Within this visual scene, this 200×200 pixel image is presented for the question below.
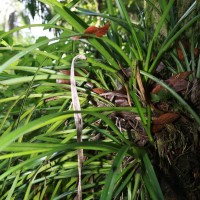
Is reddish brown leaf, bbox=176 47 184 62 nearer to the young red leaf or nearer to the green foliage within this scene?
the green foliage

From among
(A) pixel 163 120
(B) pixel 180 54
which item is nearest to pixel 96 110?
(A) pixel 163 120

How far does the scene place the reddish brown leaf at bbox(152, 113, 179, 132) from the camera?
489 millimetres

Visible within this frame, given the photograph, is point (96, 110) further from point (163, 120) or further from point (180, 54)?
point (180, 54)

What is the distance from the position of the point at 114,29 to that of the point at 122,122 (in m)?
0.23

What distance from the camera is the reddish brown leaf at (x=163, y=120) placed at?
0.49m

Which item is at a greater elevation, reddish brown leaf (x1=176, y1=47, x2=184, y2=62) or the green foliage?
reddish brown leaf (x1=176, y1=47, x2=184, y2=62)

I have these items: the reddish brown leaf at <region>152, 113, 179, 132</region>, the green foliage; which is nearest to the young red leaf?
the green foliage

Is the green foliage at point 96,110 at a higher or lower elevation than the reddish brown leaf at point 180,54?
lower

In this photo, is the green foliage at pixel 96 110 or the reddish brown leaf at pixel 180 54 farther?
the reddish brown leaf at pixel 180 54

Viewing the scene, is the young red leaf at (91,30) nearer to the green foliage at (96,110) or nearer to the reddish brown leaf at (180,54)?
the green foliage at (96,110)

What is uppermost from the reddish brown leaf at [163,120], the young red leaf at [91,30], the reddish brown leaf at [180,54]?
the reddish brown leaf at [180,54]

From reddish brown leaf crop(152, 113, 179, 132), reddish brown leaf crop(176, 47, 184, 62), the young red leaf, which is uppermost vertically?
reddish brown leaf crop(176, 47, 184, 62)

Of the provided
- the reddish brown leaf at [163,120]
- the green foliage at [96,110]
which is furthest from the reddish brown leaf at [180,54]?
the reddish brown leaf at [163,120]

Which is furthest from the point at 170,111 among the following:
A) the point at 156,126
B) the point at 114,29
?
the point at 114,29
